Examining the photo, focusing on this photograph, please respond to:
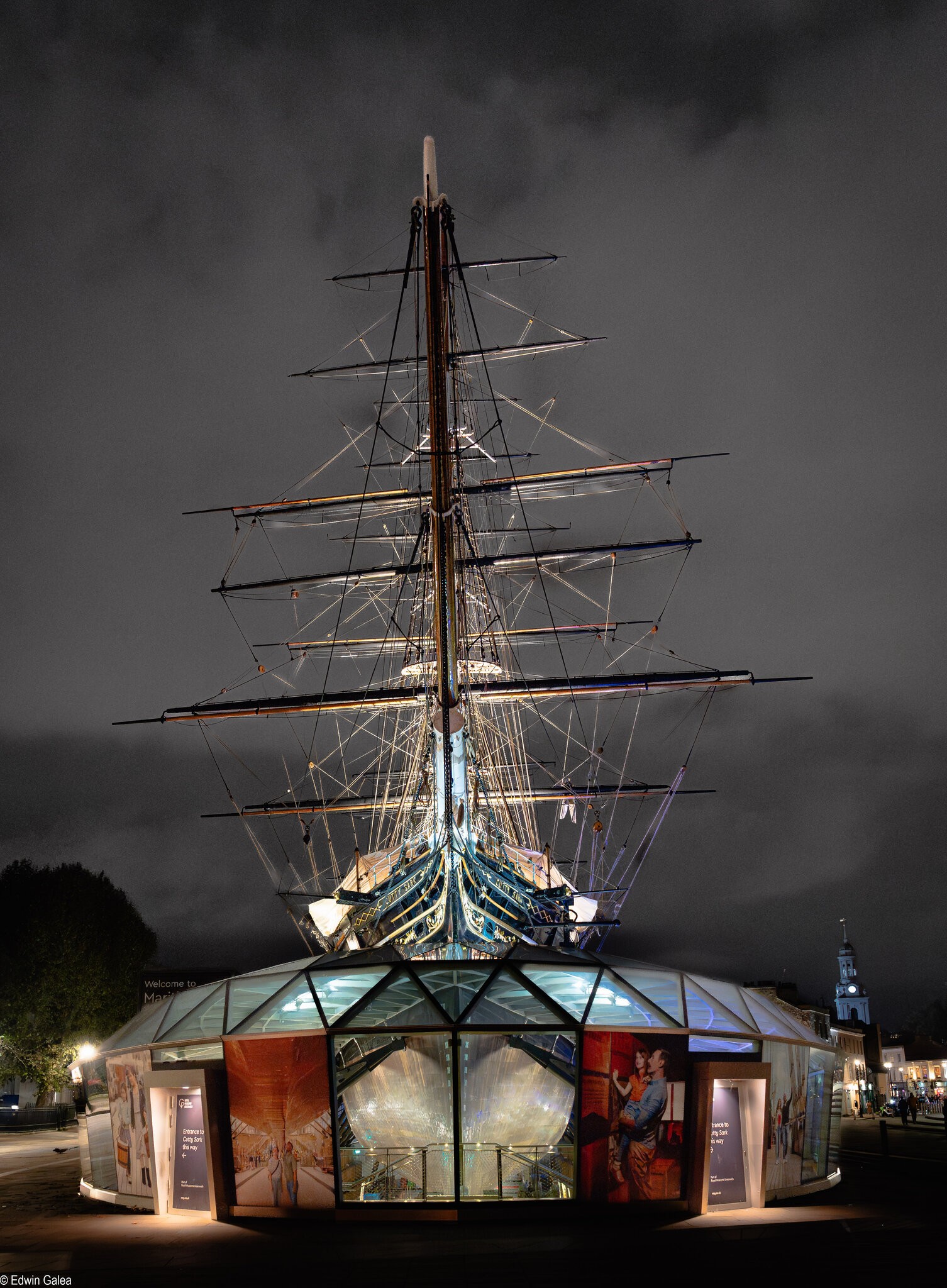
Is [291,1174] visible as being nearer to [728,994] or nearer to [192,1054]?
[192,1054]

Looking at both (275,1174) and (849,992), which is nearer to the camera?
(275,1174)

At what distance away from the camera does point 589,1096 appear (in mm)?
13672

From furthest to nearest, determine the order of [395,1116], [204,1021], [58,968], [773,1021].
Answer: [58,968] < [773,1021] < [204,1021] < [395,1116]

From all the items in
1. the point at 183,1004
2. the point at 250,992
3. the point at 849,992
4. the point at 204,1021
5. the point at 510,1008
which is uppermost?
the point at 510,1008

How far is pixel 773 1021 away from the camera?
52.7 feet

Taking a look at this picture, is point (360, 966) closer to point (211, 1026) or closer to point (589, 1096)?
point (211, 1026)

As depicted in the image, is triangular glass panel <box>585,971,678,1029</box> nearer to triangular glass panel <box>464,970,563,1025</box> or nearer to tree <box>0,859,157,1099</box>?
triangular glass panel <box>464,970,563,1025</box>

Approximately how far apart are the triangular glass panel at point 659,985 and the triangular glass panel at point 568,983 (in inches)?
23.0

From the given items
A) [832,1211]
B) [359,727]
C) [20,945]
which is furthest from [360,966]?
[20,945]

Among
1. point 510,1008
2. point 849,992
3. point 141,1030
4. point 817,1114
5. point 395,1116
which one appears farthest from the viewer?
point 849,992

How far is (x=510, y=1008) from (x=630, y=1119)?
2252mm

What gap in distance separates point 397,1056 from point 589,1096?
3.06 m

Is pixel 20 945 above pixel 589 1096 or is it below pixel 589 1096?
below

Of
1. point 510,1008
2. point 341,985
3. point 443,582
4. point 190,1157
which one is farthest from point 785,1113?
point 443,582
